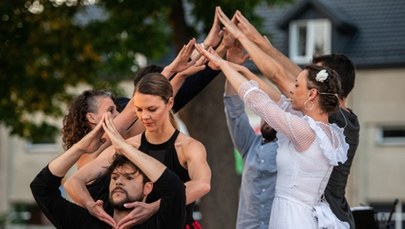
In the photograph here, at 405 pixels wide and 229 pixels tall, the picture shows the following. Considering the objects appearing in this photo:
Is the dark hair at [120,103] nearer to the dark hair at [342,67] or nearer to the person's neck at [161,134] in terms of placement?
the person's neck at [161,134]

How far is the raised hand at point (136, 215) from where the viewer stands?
5.80m

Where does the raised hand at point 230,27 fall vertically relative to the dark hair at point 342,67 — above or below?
above

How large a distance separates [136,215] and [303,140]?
0.94 meters

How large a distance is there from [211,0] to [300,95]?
30.1 feet

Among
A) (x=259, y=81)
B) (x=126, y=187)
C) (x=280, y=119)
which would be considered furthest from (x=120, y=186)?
(x=259, y=81)

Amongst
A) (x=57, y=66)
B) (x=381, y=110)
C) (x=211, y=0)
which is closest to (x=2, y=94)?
(x=57, y=66)

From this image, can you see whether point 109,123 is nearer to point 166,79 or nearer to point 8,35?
point 166,79

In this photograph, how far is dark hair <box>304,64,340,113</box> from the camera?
609 centimetres

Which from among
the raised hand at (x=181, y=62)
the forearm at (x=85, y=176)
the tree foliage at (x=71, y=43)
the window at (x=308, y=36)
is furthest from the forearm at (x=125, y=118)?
the window at (x=308, y=36)

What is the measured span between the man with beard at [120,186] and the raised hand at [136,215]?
0.10 feet

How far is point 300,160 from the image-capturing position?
6109 millimetres

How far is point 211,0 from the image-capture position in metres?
15.2

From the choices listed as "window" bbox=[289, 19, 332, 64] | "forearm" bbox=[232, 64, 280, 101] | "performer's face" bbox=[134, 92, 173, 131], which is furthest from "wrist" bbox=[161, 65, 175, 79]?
"window" bbox=[289, 19, 332, 64]

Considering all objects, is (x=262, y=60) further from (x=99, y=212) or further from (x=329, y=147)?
(x=99, y=212)
